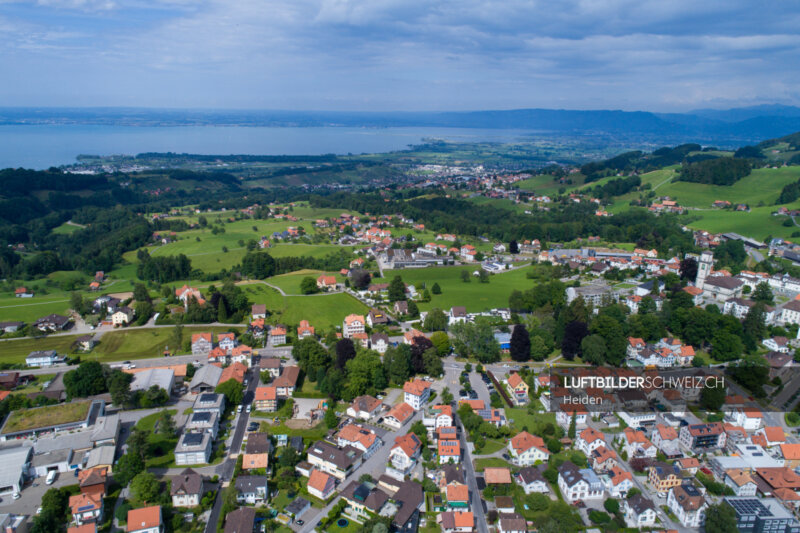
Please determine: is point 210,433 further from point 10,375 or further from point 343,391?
point 10,375

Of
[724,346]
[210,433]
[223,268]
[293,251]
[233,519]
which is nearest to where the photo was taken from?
[233,519]

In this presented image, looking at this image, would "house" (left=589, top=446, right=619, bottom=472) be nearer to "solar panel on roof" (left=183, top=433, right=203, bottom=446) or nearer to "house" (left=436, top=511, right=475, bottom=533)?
"house" (left=436, top=511, right=475, bottom=533)

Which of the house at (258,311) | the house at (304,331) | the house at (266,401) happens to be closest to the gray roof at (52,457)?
the house at (266,401)

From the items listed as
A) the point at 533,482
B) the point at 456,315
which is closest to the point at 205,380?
the point at 533,482

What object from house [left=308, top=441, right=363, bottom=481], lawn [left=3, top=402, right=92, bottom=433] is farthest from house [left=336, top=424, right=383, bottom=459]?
lawn [left=3, top=402, right=92, bottom=433]

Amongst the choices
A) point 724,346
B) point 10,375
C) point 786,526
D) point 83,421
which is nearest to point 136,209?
point 10,375
